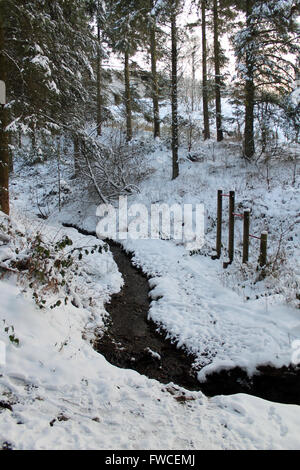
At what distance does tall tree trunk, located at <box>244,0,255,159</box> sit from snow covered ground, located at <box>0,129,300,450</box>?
15.2 ft

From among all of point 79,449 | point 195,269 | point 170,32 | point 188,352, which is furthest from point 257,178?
point 79,449

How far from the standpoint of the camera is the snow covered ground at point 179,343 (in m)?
3.05

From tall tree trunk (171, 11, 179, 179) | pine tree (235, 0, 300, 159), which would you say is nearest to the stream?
tall tree trunk (171, 11, 179, 179)

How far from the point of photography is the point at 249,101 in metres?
Result: 13.4

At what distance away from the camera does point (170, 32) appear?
1383cm

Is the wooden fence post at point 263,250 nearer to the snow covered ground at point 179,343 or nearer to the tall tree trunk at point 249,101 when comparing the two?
the snow covered ground at point 179,343

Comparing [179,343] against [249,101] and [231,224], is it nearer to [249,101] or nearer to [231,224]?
[231,224]

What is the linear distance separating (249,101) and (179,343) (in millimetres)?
12073

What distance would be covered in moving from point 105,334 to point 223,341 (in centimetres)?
234

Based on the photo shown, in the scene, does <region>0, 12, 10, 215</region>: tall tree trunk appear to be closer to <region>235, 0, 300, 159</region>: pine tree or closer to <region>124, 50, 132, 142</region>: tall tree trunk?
<region>235, 0, 300, 159</region>: pine tree

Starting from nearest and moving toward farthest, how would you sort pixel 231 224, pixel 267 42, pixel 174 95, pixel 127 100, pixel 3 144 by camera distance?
pixel 3 144, pixel 231 224, pixel 267 42, pixel 174 95, pixel 127 100

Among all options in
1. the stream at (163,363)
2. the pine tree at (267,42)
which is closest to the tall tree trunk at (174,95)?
the pine tree at (267,42)

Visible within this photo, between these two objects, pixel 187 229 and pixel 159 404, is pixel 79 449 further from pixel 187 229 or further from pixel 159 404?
pixel 187 229

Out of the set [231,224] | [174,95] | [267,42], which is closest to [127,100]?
[174,95]
